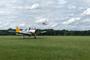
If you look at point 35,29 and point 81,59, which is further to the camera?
point 35,29

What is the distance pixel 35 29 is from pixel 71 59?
158 feet

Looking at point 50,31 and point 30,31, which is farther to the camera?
point 50,31

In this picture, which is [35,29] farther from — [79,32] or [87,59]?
[79,32]

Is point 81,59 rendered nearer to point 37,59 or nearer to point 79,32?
point 37,59

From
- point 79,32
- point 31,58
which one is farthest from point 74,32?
point 31,58

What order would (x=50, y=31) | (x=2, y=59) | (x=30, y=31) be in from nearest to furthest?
1. (x=2, y=59)
2. (x=30, y=31)
3. (x=50, y=31)

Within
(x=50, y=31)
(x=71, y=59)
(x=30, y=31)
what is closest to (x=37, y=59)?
(x=71, y=59)

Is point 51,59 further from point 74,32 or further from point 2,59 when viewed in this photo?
point 74,32

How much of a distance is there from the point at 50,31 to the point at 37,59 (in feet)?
406

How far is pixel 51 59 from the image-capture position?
17031 millimetres

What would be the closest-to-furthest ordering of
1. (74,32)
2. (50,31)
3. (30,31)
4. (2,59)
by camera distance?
1. (2,59)
2. (30,31)
3. (50,31)
4. (74,32)

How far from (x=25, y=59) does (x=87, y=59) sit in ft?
11.4

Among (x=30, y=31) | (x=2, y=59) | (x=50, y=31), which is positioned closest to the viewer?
(x=2, y=59)

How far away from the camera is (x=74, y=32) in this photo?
149625mm
